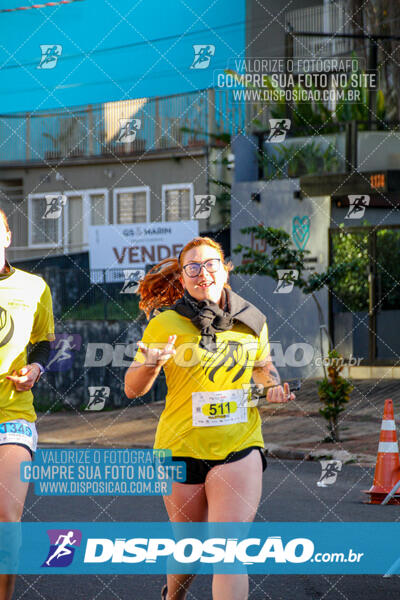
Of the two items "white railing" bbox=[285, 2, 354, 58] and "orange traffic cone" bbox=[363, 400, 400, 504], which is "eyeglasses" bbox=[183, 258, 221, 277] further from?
"white railing" bbox=[285, 2, 354, 58]

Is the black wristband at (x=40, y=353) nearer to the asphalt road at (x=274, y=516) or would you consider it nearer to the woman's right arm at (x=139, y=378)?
the woman's right arm at (x=139, y=378)

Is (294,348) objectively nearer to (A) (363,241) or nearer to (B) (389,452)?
(A) (363,241)

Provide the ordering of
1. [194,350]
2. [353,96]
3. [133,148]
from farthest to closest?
[133,148], [353,96], [194,350]

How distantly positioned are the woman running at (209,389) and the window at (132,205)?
25.2m

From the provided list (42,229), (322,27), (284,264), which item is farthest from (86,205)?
(284,264)

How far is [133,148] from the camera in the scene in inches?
1201

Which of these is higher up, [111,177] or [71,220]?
[111,177]

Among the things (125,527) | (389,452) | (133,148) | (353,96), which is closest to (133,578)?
(125,527)

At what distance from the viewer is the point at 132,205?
30.4m

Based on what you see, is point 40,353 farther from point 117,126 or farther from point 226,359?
point 117,126

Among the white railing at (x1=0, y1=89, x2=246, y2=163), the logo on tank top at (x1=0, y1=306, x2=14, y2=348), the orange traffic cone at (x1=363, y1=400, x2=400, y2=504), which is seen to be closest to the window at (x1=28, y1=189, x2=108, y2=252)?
the white railing at (x1=0, y1=89, x2=246, y2=163)

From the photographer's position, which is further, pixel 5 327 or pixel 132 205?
pixel 132 205

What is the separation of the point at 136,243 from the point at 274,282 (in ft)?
13.4

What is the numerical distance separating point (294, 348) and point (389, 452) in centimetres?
1216
